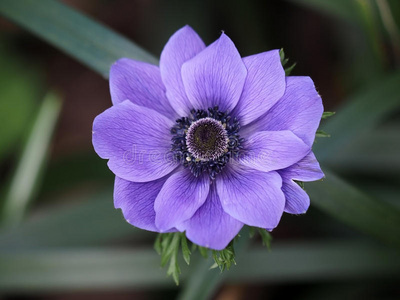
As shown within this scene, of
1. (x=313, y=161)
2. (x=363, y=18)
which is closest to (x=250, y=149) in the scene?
(x=313, y=161)

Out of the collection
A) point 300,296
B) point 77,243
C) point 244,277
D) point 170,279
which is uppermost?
point 77,243

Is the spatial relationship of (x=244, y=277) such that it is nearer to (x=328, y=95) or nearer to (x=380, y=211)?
(x=380, y=211)

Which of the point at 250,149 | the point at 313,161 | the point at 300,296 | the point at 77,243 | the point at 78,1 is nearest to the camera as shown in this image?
the point at 313,161

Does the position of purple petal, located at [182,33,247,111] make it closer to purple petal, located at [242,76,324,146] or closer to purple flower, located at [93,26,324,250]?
purple flower, located at [93,26,324,250]

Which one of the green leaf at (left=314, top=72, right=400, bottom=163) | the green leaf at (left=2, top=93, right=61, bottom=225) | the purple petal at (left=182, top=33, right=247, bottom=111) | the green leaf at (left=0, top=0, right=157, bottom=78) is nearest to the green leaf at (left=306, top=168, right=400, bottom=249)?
the green leaf at (left=314, top=72, right=400, bottom=163)

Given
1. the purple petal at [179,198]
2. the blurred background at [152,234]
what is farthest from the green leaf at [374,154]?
the purple petal at [179,198]

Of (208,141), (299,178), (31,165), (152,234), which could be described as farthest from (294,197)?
(31,165)

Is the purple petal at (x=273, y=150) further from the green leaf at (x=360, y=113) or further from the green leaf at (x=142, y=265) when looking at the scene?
the green leaf at (x=142, y=265)

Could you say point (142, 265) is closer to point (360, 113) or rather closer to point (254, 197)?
point (254, 197)
